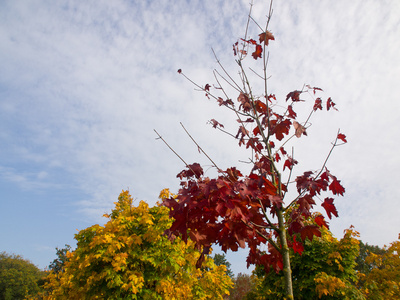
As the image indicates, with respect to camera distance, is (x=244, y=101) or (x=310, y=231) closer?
(x=310, y=231)

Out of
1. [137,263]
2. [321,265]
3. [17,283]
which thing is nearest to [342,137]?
[137,263]

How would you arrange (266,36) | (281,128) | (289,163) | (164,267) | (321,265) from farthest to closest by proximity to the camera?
1. (321,265)
2. (164,267)
3. (266,36)
4. (289,163)
5. (281,128)

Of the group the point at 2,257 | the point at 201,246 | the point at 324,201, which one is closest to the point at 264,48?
the point at 324,201

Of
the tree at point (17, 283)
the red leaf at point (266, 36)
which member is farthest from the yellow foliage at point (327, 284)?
the tree at point (17, 283)

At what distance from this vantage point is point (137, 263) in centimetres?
735

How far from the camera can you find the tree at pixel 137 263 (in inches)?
276

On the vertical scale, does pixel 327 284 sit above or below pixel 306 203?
above

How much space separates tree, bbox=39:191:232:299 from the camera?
23.0 feet

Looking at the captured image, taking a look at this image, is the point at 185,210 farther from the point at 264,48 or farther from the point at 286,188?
the point at 264,48

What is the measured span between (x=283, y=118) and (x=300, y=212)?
3.67ft

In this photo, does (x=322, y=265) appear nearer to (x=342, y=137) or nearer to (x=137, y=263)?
(x=137, y=263)

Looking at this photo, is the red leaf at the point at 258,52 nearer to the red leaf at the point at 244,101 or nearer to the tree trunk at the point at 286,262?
the red leaf at the point at 244,101

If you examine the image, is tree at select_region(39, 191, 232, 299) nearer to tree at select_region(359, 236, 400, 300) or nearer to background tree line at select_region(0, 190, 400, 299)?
background tree line at select_region(0, 190, 400, 299)

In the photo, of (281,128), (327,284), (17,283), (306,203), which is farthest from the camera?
(17,283)
